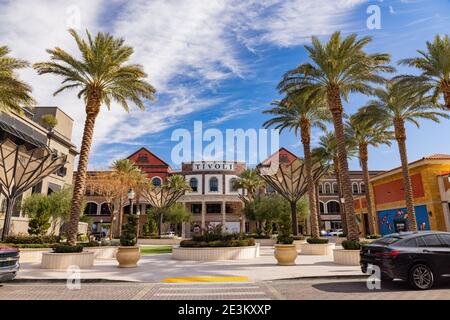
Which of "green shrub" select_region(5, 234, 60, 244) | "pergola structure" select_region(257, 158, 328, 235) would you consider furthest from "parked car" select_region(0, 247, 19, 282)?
"pergola structure" select_region(257, 158, 328, 235)

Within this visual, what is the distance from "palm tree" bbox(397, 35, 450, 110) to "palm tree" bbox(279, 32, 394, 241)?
5.91 feet

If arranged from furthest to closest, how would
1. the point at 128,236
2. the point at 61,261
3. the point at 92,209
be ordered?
1. the point at 92,209
2. the point at 128,236
3. the point at 61,261

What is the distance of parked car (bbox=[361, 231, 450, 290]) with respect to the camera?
832cm

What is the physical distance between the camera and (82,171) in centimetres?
1636

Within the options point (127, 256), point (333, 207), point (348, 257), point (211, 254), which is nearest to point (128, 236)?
point (127, 256)

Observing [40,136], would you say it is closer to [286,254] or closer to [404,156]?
[286,254]

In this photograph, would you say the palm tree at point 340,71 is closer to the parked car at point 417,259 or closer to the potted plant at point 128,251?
the parked car at point 417,259

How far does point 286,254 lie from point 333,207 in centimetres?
5213

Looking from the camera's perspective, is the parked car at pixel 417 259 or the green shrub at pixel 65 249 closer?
the parked car at pixel 417 259

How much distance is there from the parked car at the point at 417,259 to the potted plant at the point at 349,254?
5725 mm

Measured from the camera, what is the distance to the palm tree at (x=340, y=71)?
60.2ft

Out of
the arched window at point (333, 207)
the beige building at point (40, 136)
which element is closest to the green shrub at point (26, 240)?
the beige building at point (40, 136)

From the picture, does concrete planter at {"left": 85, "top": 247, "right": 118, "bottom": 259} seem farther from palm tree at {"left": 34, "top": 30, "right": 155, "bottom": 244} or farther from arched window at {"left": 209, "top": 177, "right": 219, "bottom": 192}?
arched window at {"left": 209, "top": 177, "right": 219, "bottom": 192}

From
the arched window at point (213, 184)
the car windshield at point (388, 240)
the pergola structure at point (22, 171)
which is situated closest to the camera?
the car windshield at point (388, 240)
